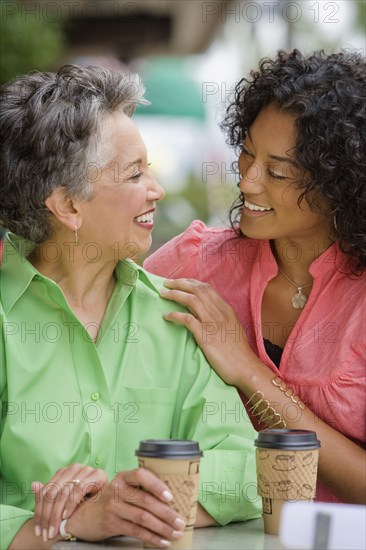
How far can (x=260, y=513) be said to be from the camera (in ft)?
7.90

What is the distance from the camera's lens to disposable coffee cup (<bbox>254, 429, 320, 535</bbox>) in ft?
6.83

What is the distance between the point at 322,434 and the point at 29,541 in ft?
3.07

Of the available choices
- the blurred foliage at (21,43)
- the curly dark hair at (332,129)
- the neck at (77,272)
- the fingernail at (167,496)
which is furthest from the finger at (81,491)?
the blurred foliage at (21,43)

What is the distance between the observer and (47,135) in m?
2.48

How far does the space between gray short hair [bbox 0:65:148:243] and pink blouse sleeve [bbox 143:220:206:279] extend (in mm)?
576

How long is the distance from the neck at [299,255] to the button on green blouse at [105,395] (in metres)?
0.52

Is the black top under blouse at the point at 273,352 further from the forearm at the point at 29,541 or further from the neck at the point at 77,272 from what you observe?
the forearm at the point at 29,541

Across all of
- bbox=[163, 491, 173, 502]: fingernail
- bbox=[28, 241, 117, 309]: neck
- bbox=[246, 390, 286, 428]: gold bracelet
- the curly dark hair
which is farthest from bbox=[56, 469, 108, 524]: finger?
the curly dark hair

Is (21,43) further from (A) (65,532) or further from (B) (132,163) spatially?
(A) (65,532)

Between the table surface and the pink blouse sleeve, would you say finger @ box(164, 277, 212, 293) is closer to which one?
the pink blouse sleeve

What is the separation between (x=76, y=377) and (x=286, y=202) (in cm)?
83

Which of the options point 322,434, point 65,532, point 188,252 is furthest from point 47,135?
point 322,434

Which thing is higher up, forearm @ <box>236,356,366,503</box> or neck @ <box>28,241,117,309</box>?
neck @ <box>28,241,117,309</box>

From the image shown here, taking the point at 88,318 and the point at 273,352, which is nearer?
the point at 88,318
